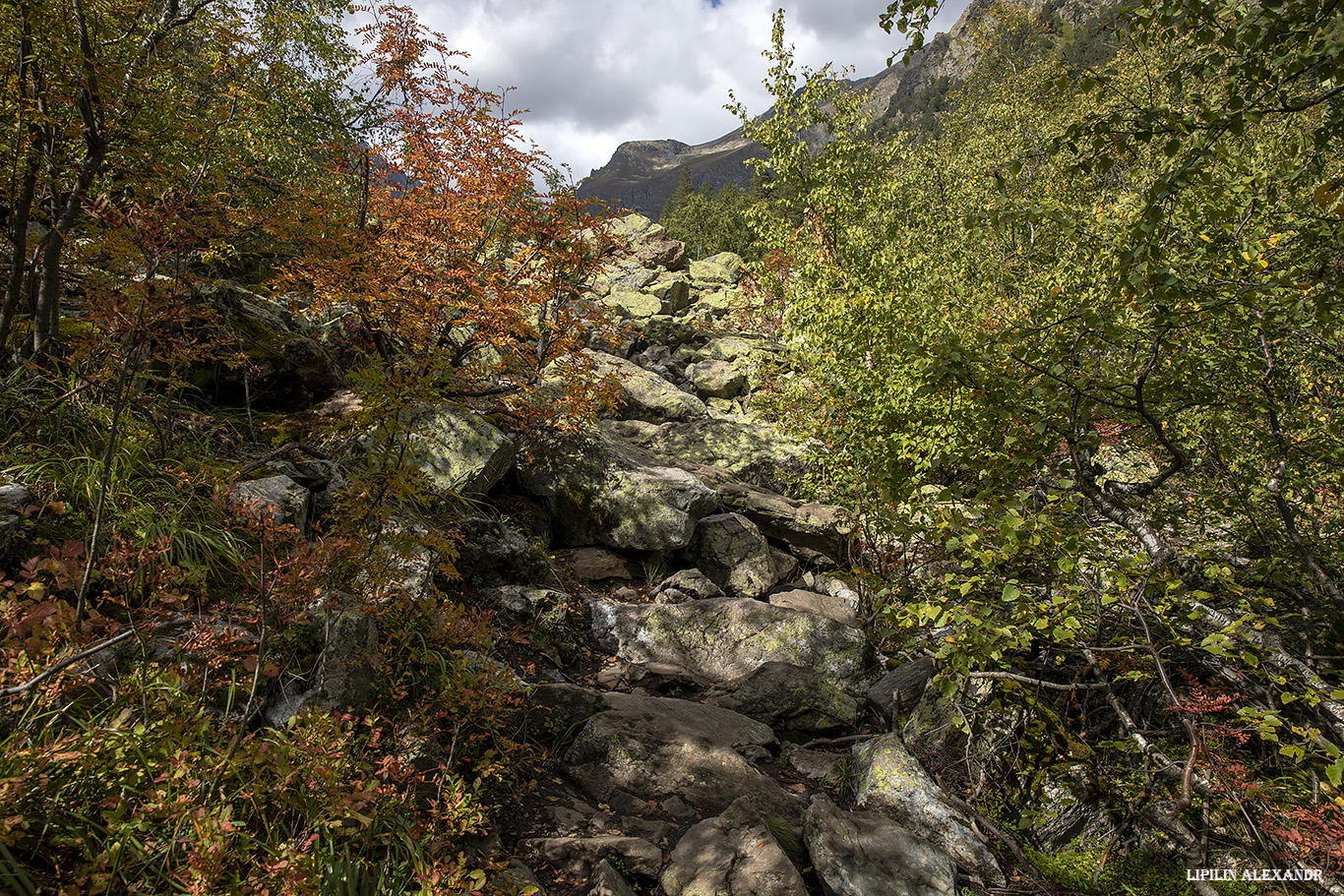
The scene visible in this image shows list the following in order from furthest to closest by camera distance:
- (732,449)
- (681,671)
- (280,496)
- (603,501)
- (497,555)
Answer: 1. (732,449)
2. (603,501)
3. (497,555)
4. (681,671)
5. (280,496)

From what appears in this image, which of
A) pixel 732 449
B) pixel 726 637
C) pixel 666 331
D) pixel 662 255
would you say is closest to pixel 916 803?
pixel 726 637

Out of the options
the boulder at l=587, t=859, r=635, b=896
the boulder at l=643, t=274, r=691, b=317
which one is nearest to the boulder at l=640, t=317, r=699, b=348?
the boulder at l=643, t=274, r=691, b=317

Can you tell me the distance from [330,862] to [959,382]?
4.49 metres

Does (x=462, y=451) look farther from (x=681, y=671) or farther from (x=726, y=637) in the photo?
(x=726, y=637)

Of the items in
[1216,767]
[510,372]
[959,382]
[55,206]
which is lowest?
[1216,767]

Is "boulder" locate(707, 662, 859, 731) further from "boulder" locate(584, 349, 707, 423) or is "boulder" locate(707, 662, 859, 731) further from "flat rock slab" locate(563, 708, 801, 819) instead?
"boulder" locate(584, 349, 707, 423)

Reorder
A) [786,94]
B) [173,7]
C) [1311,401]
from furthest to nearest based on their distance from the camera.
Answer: [786,94]
[173,7]
[1311,401]

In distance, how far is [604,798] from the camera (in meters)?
4.47

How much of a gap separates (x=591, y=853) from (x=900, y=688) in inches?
135

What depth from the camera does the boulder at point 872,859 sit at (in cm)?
358

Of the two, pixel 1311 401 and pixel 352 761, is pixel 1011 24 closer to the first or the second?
pixel 1311 401

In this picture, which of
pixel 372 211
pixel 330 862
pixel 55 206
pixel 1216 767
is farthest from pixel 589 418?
pixel 1216 767

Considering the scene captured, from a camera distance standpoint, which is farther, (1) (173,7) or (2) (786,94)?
(2) (786,94)

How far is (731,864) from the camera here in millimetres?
3531
